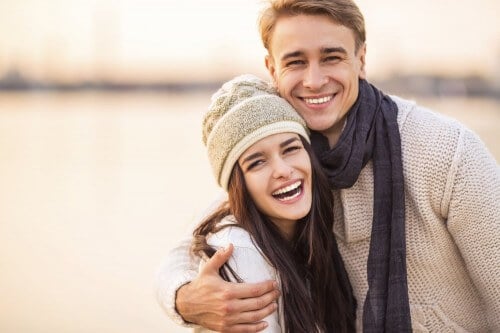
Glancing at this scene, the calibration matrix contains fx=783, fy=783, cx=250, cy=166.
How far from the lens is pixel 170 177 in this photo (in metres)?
9.86

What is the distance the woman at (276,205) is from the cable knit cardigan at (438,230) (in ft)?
0.35

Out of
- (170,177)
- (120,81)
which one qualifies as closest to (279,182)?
(170,177)

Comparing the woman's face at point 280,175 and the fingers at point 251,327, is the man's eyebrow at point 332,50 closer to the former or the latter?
the woman's face at point 280,175

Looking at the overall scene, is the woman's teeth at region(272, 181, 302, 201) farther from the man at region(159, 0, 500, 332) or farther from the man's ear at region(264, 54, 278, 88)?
the man's ear at region(264, 54, 278, 88)

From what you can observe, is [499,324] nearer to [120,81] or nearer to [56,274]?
[56,274]

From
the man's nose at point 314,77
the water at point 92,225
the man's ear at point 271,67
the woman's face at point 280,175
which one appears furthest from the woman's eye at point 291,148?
the water at point 92,225

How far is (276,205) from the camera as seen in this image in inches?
111

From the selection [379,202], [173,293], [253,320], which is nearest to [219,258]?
[253,320]

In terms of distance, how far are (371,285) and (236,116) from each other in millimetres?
787

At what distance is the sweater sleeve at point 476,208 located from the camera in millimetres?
2693

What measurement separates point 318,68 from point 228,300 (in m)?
0.93

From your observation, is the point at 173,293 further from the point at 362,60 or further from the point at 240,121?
the point at 362,60

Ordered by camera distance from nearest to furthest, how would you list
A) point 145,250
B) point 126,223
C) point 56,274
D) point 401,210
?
point 401,210
point 56,274
point 145,250
point 126,223

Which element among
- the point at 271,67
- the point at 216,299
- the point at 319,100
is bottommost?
the point at 216,299
